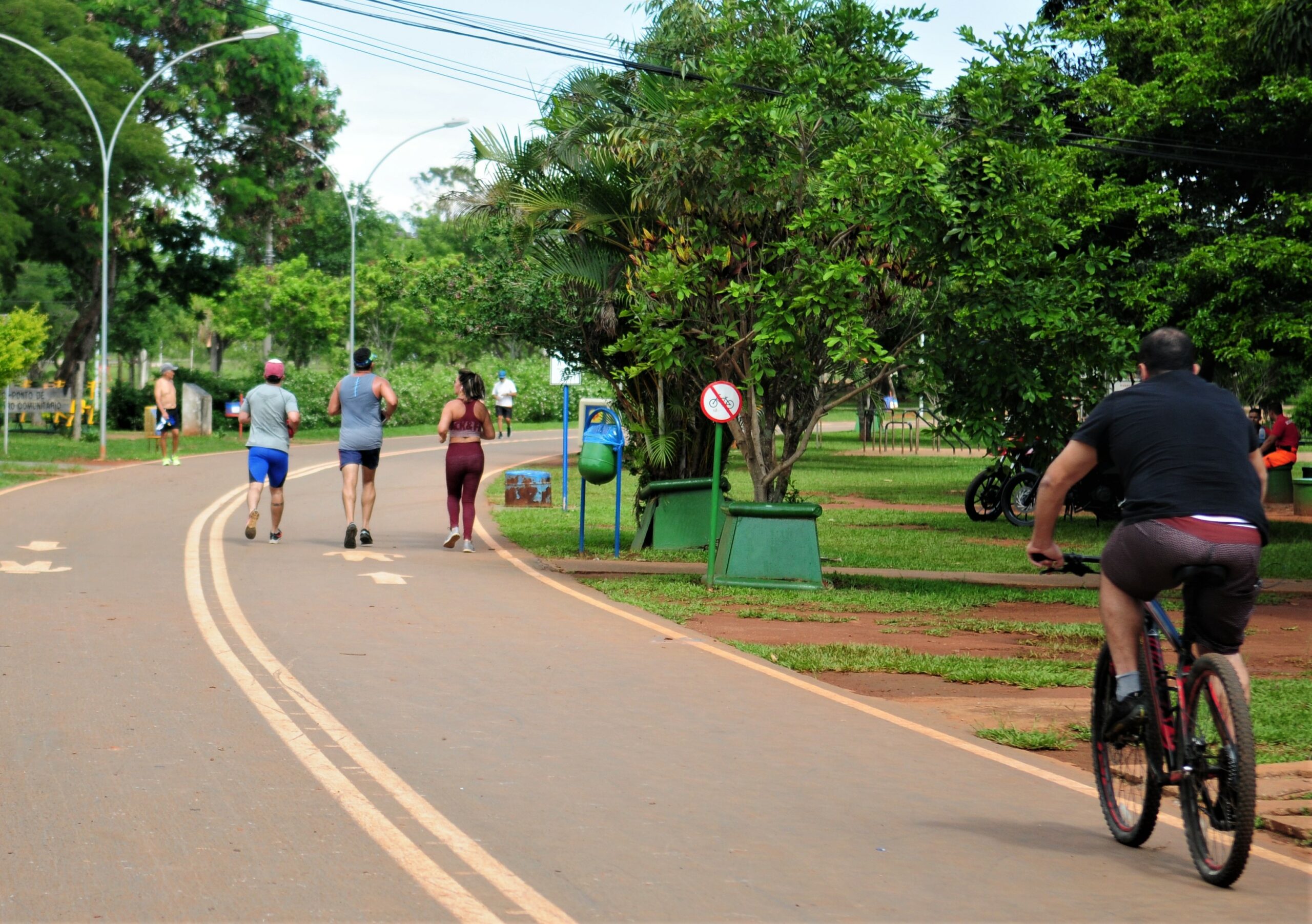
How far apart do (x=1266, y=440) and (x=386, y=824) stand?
75.6ft

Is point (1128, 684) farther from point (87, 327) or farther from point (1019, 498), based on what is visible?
point (87, 327)

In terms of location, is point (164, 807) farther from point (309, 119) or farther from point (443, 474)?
point (309, 119)

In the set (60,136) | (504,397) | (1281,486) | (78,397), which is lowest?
(1281,486)

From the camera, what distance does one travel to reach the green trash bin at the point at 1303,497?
25.3m

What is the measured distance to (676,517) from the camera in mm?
16891

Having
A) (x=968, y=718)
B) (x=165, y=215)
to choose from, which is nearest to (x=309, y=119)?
(x=165, y=215)

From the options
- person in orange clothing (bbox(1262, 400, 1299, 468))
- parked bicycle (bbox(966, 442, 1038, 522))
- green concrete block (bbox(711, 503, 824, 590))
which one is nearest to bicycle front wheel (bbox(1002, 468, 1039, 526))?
parked bicycle (bbox(966, 442, 1038, 522))

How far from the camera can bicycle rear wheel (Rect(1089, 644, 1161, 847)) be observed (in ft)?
18.7

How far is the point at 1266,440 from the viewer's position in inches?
1025

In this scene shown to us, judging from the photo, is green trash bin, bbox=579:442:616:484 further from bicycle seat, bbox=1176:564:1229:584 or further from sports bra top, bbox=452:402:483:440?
bicycle seat, bbox=1176:564:1229:584

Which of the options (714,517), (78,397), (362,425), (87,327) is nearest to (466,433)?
(362,425)

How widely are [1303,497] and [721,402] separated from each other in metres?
15.3

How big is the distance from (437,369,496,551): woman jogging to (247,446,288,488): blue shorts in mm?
1750

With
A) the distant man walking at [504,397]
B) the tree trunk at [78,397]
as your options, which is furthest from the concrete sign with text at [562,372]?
the tree trunk at [78,397]
